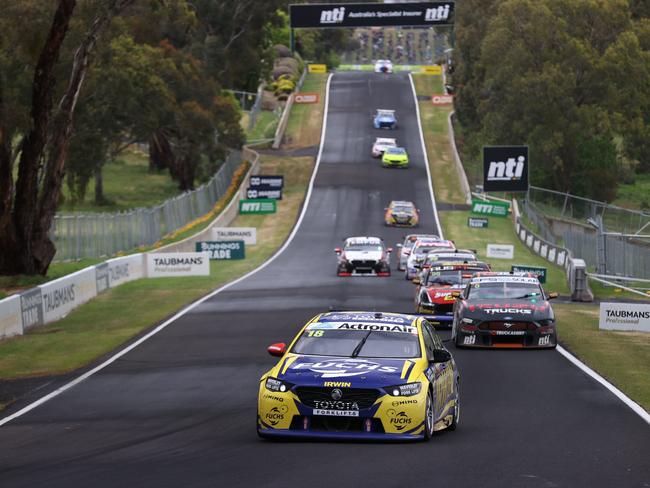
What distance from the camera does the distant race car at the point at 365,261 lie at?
152 feet

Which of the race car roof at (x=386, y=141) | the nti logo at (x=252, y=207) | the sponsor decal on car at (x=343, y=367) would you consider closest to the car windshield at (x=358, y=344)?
the sponsor decal on car at (x=343, y=367)

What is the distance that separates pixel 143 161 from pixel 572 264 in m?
71.6

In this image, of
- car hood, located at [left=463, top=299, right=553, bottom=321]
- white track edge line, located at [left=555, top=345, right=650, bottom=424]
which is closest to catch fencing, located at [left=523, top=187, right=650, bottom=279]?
car hood, located at [left=463, top=299, right=553, bottom=321]

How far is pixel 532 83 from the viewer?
277ft

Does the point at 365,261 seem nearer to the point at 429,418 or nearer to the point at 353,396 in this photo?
the point at 429,418

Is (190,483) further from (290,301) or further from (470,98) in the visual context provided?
(470,98)

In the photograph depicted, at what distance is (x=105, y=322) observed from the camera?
3119 cm

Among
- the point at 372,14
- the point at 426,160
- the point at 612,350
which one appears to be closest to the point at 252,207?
the point at 426,160

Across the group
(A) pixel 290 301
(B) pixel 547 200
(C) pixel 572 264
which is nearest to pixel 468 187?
(B) pixel 547 200

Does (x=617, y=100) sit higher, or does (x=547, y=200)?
(x=617, y=100)

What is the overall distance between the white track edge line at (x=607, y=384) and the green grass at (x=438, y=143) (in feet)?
193

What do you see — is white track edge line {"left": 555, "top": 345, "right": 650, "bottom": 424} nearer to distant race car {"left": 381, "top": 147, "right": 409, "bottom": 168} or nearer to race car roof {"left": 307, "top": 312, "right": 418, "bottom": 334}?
race car roof {"left": 307, "top": 312, "right": 418, "bottom": 334}

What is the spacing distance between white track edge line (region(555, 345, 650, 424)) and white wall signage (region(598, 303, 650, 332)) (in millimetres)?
4091

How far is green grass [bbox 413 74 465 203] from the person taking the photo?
8612cm
